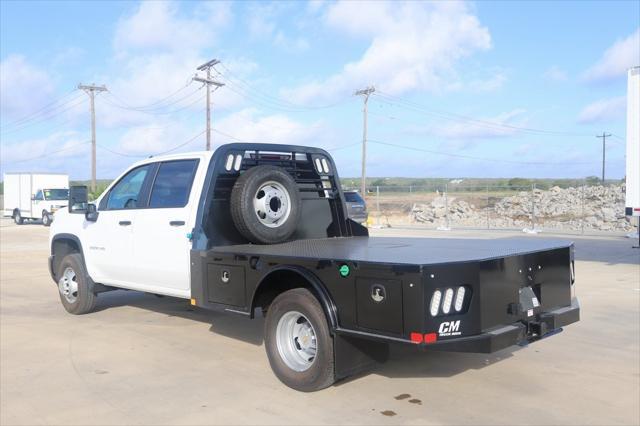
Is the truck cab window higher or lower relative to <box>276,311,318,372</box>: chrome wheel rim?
higher

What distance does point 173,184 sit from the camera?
7.04 metres

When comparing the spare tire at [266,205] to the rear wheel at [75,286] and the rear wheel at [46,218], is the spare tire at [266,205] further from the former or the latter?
the rear wheel at [46,218]

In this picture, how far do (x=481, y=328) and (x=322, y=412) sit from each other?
1.39m

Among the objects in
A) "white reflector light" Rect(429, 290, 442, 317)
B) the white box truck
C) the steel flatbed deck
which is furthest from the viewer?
the white box truck

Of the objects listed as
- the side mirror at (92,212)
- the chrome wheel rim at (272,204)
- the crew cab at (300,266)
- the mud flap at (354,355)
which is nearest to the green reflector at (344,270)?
the crew cab at (300,266)

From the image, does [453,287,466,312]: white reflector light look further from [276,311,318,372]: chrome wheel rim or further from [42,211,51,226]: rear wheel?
[42,211,51,226]: rear wheel

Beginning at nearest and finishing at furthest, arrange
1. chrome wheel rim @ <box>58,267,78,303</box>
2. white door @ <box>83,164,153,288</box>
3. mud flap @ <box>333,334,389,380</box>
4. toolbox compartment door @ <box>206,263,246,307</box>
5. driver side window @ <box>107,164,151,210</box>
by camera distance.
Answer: mud flap @ <box>333,334,389,380</box>
toolbox compartment door @ <box>206,263,246,307</box>
white door @ <box>83,164,153,288</box>
driver side window @ <box>107,164,151,210</box>
chrome wheel rim @ <box>58,267,78,303</box>

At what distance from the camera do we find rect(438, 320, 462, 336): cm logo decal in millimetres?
4402

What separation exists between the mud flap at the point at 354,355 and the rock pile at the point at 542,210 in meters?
27.5

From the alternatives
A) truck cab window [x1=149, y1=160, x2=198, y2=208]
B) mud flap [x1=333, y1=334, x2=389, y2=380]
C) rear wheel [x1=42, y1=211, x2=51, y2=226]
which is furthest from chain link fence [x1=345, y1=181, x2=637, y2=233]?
mud flap [x1=333, y1=334, x2=389, y2=380]

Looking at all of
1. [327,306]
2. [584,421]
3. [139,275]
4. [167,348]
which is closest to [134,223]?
[139,275]

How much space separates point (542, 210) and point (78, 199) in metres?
33.6

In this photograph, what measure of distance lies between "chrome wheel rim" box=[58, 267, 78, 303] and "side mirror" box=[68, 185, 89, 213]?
3.14 ft

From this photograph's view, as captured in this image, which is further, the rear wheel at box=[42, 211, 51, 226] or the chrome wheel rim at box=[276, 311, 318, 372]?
the rear wheel at box=[42, 211, 51, 226]
